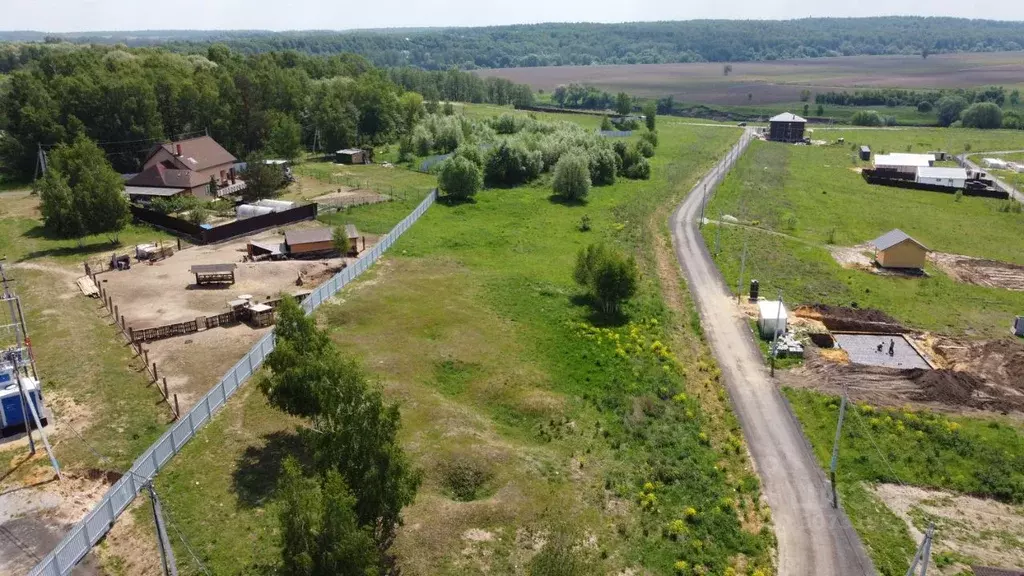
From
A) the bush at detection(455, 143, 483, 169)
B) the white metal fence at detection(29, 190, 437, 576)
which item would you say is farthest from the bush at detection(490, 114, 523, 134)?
the white metal fence at detection(29, 190, 437, 576)

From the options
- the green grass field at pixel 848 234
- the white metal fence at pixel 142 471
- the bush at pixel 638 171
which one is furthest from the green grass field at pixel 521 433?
the bush at pixel 638 171

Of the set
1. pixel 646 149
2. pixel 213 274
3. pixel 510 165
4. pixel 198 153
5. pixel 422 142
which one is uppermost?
pixel 198 153

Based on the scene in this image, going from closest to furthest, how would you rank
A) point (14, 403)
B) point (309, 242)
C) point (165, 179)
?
point (14, 403)
point (309, 242)
point (165, 179)

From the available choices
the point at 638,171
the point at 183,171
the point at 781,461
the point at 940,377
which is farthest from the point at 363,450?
the point at 638,171

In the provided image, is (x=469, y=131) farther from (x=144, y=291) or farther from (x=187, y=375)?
(x=187, y=375)

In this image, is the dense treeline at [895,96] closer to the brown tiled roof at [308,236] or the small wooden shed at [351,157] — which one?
the small wooden shed at [351,157]

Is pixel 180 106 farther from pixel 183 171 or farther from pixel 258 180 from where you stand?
pixel 258 180

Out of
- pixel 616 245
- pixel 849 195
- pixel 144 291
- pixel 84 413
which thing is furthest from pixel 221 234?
pixel 849 195
